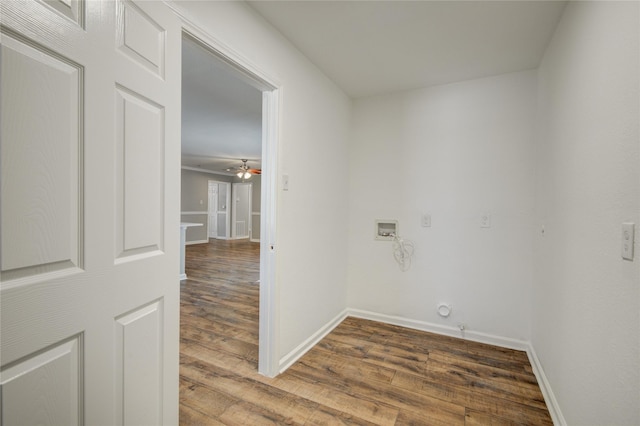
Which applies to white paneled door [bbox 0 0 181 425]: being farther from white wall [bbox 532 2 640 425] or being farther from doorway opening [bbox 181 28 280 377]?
white wall [bbox 532 2 640 425]

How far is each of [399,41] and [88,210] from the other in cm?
208

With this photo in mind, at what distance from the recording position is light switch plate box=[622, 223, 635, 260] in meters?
0.95

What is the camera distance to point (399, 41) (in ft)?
6.72

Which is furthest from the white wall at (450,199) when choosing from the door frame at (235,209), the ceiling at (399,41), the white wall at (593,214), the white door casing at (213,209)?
the white door casing at (213,209)

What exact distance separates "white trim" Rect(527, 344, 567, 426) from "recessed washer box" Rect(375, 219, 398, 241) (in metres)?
1.43

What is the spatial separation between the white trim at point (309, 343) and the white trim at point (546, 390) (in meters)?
1.58

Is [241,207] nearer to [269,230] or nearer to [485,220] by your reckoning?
[269,230]

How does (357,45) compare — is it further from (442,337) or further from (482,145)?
(442,337)

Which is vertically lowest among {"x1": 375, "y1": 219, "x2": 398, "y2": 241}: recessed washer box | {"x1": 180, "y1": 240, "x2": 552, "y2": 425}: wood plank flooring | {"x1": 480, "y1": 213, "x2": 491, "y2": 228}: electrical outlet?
{"x1": 180, "y1": 240, "x2": 552, "y2": 425}: wood plank flooring

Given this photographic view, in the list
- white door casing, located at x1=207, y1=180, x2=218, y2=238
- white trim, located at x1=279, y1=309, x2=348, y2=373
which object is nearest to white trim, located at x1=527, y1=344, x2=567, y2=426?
white trim, located at x1=279, y1=309, x2=348, y2=373

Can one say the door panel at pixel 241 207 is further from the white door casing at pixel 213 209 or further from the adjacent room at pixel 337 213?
the adjacent room at pixel 337 213

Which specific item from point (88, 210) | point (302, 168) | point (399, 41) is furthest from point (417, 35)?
point (88, 210)

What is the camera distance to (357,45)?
2.12 m

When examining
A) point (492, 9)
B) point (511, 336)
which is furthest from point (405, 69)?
point (511, 336)
